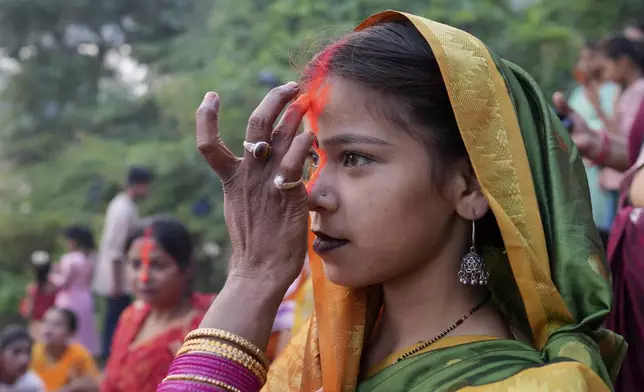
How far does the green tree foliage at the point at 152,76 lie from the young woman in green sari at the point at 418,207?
4.39m

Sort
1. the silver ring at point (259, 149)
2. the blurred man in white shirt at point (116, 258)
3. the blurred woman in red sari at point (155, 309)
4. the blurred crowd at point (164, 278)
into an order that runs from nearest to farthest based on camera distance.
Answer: the silver ring at point (259, 149) < the blurred crowd at point (164, 278) < the blurred woman in red sari at point (155, 309) < the blurred man in white shirt at point (116, 258)

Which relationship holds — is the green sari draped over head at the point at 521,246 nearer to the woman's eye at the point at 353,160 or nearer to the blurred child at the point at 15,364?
the woman's eye at the point at 353,160

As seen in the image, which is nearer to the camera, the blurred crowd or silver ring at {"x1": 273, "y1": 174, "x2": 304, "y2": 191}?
silver ring at {"x1": 273, "y1": 174, "x2": 304, "y2": 191}

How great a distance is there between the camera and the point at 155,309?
4.78 m

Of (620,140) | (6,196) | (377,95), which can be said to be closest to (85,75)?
(6,196)

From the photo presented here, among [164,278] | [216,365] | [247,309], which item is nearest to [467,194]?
[247,309]

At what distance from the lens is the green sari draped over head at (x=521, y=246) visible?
180 centimetres

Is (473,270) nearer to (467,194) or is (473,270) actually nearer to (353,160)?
(467,194)

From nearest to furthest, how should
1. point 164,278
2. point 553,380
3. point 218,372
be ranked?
1. point 553,380
2. point 218,372
3. point 164,278

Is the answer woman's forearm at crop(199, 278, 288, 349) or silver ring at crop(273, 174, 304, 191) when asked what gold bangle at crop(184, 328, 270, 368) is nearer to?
woman's forearm at crop(199, 278, 288, 349)

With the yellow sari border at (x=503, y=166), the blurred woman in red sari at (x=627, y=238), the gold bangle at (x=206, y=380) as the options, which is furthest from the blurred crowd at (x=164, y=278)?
the gold bangle at (x=206, y=380)

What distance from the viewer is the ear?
1.92 meters

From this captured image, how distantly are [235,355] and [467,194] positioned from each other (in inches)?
25.2

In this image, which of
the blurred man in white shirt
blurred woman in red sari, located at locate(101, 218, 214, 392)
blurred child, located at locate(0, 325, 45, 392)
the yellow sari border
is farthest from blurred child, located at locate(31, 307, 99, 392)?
the yellow sari border
